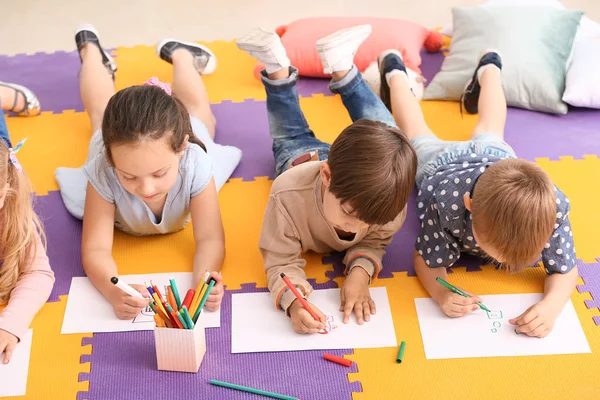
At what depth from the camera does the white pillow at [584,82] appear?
7.41ft

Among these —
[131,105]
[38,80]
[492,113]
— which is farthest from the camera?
[38,80]

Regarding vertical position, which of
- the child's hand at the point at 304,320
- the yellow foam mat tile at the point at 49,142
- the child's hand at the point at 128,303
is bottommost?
the child's hand at the point at 304,320

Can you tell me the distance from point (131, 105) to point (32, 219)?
1.26 feet

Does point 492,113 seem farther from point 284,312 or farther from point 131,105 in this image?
point 131,105

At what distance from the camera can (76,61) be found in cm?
262

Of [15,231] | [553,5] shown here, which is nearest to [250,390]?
[15,231]

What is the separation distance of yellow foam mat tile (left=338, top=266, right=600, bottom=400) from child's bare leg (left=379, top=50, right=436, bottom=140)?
2.16 ft

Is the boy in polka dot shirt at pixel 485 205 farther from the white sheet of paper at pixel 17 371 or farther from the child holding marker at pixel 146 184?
the white sheet of paper at pixel 17 371

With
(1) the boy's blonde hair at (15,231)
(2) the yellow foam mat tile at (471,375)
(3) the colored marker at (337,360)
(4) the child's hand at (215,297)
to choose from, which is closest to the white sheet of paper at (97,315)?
(4) the child's hand at (215,297)

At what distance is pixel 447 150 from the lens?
73.5 inches

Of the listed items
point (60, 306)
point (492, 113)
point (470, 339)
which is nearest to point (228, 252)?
point (60, 306)

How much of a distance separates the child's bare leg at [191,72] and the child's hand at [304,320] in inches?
30.1

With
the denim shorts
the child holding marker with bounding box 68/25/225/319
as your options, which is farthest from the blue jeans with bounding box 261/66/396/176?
the child holding marker with bounding box 68/25/225/319

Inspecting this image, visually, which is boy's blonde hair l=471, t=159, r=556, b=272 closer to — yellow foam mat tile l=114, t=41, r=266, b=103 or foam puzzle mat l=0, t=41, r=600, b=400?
foam puzzle mat l=0, t=41, r=600, b=400
